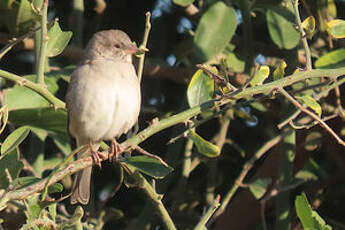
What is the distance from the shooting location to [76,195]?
3736 mm

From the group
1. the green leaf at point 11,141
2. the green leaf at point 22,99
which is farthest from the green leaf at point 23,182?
the green leaf at point 22,99

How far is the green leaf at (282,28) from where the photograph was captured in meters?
3.93

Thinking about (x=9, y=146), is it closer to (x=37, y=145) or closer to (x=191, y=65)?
(x=37, y=145)

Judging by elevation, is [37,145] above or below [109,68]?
below

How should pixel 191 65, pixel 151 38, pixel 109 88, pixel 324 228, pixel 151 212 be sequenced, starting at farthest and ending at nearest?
pixel 151 38, pixel 191 65, pixel 151 212, pixel 109 88, pixel 324 228

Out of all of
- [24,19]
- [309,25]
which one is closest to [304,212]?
[309,25]

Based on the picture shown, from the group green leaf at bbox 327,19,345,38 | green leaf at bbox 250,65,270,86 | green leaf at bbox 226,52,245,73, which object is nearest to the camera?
green leaf at bbox 250,65,270,86

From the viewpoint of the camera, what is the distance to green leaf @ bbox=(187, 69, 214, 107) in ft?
9.83

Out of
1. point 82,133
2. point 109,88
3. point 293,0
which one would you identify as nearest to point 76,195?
point 82,133

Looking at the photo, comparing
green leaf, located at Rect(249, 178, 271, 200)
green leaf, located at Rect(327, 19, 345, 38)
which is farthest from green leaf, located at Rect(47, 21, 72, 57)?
green leaf, located at Rect(249, 178, 271, 200)

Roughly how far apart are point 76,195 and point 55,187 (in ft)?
2.85

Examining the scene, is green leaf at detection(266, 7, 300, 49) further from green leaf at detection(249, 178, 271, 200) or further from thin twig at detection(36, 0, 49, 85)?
thin twig at detection(36, 0, 49, 85)

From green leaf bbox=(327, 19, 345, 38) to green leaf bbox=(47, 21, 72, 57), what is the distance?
A: 1.14 metres

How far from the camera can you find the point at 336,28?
307 cm
